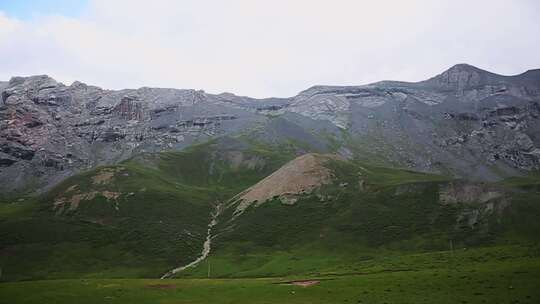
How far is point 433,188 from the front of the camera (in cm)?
16462

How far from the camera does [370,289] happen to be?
65.8m

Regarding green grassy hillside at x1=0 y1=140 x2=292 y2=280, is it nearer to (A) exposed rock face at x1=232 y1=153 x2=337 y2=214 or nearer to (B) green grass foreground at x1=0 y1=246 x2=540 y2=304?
(A) exposed rock face at x1=232 y1=153 x2=337 y2=214

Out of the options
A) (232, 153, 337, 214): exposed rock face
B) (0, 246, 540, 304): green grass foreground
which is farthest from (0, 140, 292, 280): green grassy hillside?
(0, 246, 540, 304): green grass foreground

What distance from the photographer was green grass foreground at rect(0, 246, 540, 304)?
59.5 meters

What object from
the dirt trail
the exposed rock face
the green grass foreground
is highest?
the exposed rock face

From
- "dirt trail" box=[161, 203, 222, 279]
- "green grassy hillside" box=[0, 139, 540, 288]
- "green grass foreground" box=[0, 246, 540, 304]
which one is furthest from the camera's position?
"green grassy hillside" box=[0, 139, 540, 288]

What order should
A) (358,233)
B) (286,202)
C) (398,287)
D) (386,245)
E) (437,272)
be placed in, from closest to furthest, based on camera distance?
(398,287) → (437,272) → (386,245) → (358,233) → (286,202)

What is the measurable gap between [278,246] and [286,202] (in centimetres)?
3377

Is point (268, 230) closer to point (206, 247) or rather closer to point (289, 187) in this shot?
point (206, 247)

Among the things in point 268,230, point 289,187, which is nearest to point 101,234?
point 268,230

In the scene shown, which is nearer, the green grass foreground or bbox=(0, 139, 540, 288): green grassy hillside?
the green grass foreground

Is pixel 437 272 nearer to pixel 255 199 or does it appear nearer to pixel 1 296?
pixel 1 296

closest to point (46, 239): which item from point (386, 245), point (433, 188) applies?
point (386, 245)

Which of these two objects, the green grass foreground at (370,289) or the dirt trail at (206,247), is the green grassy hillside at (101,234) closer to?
the dirt trail at (206,247)
